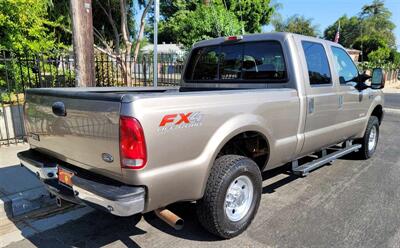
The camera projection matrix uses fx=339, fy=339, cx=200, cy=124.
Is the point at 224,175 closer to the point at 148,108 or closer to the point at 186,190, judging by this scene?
the point at 186,190

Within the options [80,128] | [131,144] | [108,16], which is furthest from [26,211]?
[108,16]

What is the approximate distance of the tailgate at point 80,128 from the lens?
2541 mm

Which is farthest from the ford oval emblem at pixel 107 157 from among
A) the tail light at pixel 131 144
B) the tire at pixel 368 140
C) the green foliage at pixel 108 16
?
the green foliage at pixel 108 16

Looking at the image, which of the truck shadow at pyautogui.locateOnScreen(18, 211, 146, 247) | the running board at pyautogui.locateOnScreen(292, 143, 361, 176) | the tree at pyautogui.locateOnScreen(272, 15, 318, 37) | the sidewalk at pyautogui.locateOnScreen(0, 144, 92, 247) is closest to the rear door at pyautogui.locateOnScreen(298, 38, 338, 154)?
the running board at pyautogui.locateOnScreen(292, 143, 361, 176)

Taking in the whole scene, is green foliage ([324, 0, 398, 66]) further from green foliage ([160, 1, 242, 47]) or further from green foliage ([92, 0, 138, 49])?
green foliage ([160, 1, 242, 47])

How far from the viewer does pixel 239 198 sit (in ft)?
11.4

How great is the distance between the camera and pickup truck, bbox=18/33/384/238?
8.27 feet

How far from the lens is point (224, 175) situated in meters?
3.08

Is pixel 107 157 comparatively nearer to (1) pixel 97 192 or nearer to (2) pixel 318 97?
(1) pixel 97 192

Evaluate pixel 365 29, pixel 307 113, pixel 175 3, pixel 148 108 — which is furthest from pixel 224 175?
pixel 365 29

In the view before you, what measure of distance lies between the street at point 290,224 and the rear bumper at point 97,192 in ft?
2.23

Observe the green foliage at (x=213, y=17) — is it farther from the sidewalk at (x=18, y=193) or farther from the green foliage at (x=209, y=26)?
the sidewalk at (x=18, y=193)

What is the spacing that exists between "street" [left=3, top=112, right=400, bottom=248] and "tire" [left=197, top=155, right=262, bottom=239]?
179mm

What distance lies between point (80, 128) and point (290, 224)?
242 cm
